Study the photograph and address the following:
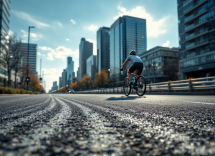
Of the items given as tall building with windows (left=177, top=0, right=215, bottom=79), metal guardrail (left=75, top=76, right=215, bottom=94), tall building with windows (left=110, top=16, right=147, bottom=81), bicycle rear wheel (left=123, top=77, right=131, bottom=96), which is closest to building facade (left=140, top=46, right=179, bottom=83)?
tall building with windows (left=177, top=0, right=215, bottom=79)

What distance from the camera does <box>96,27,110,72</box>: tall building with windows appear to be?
148 meters

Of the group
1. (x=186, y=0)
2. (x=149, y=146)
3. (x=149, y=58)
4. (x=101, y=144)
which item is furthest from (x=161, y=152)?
(x=149, y=58)

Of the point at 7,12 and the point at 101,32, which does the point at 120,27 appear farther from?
the point at 7,12

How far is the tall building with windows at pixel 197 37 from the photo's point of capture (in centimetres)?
3531

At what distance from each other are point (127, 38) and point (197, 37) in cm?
7973

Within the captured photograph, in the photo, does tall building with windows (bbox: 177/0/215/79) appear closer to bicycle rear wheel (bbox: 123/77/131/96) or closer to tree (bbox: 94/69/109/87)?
tree (bbox: 94/69/109/87)

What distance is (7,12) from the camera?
55.2 meters

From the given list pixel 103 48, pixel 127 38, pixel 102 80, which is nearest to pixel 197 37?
pixel 102 80

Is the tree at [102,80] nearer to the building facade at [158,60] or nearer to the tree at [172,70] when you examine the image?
the building facade at [158,60]

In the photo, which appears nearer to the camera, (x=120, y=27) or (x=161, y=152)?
(x=161, y=152)

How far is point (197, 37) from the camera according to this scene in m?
39.2

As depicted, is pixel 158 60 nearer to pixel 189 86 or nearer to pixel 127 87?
pixel 189 86

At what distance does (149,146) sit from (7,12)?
72.3 metres

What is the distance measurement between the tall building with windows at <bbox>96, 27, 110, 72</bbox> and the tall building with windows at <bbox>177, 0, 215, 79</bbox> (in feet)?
346
